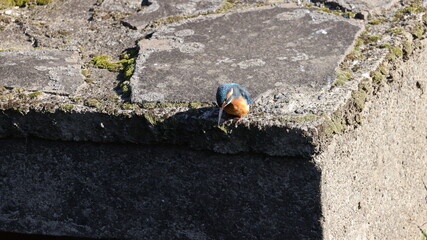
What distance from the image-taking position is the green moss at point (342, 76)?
7.60ft

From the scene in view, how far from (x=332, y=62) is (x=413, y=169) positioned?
0.86 metres

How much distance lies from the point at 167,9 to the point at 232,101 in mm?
1265

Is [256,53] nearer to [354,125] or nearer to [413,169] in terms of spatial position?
[354,125]

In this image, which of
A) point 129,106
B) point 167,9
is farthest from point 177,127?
point 167,9

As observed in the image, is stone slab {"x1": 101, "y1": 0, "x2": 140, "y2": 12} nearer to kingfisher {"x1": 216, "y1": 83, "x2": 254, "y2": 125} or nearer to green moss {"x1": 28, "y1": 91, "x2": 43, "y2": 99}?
green moss {"x1": 28, "y1": 91, "x2": 43, "y2": 99}

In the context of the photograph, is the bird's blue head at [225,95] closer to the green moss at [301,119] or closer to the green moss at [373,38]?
the green moss at [301,119]

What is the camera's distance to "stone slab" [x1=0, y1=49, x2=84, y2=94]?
8.07 ft

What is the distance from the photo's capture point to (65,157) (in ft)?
7.73

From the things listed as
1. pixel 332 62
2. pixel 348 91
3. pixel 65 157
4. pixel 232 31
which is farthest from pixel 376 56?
pixel 65 157

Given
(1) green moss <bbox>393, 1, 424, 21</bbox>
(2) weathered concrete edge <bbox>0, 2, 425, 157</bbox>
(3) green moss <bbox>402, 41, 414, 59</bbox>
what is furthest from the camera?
(1) green moss <bbox>393, 1, 424, 21</bbox>

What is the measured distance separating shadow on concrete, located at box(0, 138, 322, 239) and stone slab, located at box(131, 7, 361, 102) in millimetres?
250

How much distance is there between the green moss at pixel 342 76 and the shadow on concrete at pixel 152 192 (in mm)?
419

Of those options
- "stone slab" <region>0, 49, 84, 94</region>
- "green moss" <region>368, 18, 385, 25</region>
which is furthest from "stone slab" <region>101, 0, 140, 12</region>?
"green moss" <region>368, 18, 385, 25</region>

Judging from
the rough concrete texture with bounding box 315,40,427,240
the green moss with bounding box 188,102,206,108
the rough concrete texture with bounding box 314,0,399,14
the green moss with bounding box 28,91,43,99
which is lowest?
the rough concrete texture with bounding box 315,40,427,240
